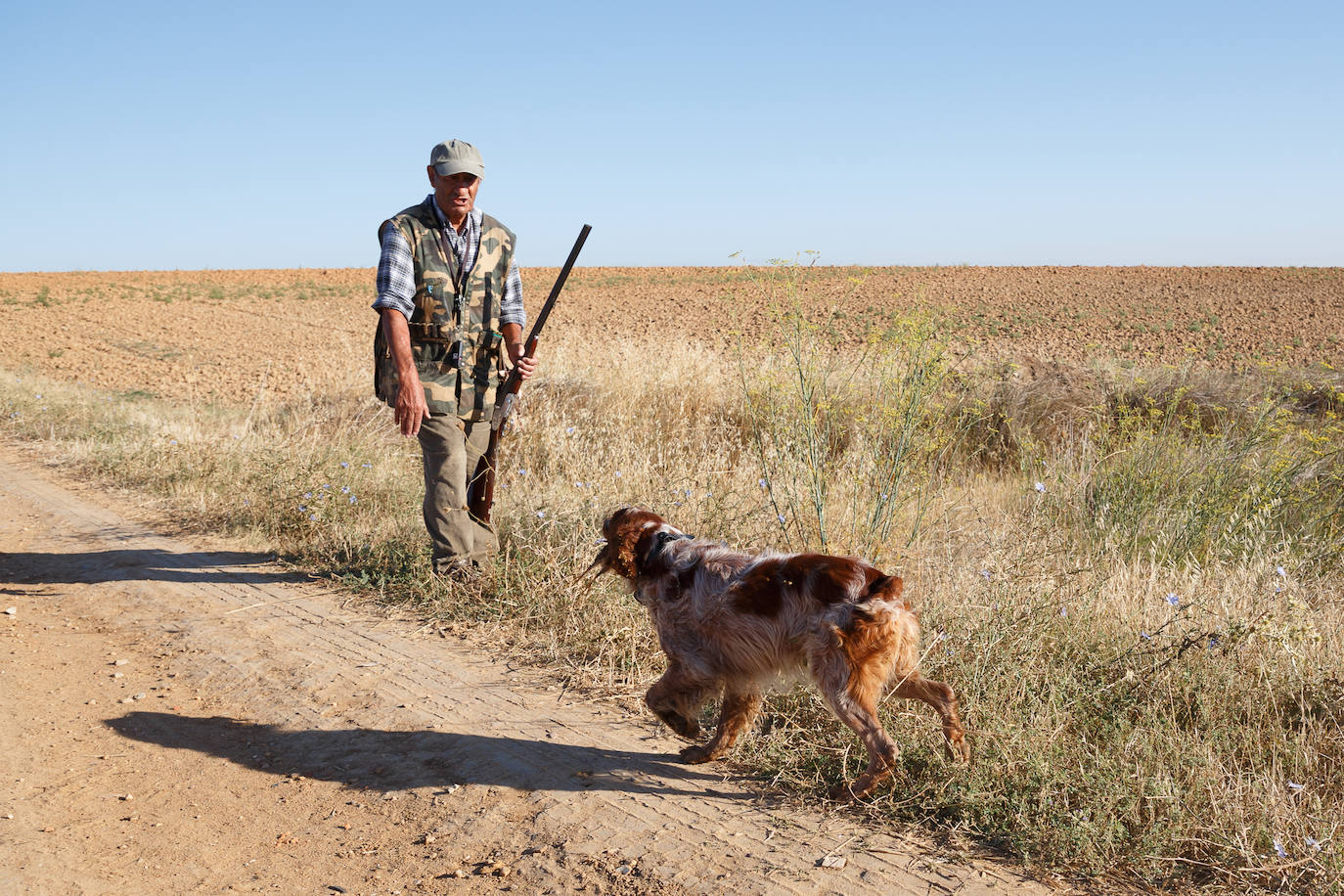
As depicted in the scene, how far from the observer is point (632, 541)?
340cm

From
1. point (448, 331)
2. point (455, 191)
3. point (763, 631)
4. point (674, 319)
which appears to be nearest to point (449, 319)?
point (448, 331)

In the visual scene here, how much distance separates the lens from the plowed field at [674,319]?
13.8 m

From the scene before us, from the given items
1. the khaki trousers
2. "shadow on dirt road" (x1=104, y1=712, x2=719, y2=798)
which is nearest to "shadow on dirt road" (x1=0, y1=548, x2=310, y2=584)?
the khaki trousers

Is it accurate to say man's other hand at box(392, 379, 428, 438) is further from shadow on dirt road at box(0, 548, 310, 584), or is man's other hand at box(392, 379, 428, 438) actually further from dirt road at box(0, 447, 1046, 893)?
shadow on dirt road at box(0, 548, 310, 584)

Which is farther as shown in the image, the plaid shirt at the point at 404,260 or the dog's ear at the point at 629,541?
the plaid shirt at the point at 404,260

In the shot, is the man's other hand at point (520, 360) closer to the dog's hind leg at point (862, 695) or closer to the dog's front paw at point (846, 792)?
the dog's hind leg at point (862, 695)

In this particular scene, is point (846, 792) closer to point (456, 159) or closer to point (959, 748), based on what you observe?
point (959, 748)

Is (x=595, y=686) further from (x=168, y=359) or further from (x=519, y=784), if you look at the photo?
(x=168, y=359)

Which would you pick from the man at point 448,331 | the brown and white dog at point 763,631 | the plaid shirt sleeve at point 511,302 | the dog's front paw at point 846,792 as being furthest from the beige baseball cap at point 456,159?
the dog's front paw at point 846,792

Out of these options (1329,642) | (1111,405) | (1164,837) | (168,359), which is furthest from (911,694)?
(168,359)

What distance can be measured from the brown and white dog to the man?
59.9 inches

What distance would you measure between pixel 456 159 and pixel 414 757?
2826mm

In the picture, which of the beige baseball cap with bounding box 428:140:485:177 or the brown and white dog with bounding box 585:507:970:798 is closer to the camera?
the brown and white dog with bounding box 585:507:970:798

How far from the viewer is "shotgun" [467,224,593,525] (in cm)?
491
